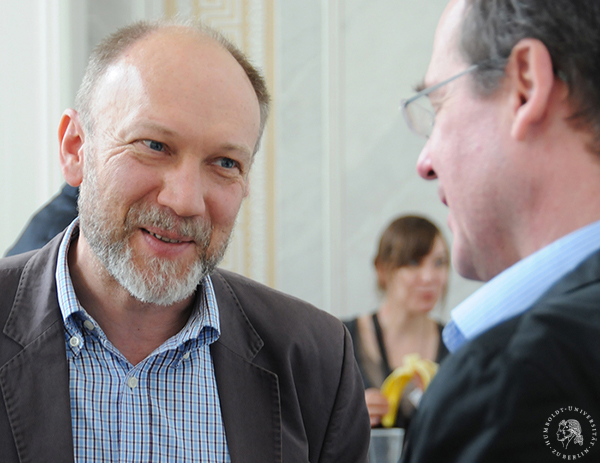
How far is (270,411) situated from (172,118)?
1.98 feet

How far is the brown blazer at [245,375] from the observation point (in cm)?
112

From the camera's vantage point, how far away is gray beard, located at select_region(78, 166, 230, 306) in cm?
125

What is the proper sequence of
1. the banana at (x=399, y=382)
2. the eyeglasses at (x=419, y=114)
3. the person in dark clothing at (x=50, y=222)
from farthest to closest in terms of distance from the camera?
the banana at (x=399, y=382) → the person in dark clothing at (x=50, y=222) → the eyeglasses at (x=419, y=114)

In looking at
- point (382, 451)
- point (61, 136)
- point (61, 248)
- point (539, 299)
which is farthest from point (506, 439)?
point (382, 451)

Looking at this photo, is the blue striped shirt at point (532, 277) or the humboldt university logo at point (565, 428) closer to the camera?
the humboldt university logo at point (565, 428)

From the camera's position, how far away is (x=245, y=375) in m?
1.33

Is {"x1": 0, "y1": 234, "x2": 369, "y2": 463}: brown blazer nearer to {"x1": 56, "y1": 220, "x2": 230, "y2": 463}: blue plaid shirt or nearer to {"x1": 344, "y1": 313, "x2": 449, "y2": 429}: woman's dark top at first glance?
{"x1": 56, "y1": 220, "x2": 230, "y2": 463}: blue plaid shirt

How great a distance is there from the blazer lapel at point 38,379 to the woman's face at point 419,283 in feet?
6.81

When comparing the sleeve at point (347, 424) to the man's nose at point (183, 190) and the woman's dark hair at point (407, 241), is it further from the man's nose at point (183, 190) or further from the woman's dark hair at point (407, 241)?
the woman's dark hair at point (407, 241)

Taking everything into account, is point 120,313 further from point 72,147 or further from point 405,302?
point 405,302

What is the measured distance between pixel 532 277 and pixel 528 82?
23 centimetres

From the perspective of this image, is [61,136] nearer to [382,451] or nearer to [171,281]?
[171,281]

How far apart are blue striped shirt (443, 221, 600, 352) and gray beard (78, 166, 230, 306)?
67 centimetres

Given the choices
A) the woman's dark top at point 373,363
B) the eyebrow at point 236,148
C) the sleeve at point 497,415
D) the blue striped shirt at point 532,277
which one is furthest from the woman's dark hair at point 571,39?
Result: the woman's dark top at point 373,363
